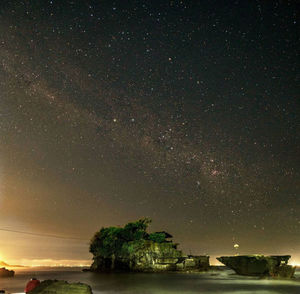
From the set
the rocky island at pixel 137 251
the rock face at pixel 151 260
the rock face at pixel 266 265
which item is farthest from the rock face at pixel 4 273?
the rock face at pixel 266 265

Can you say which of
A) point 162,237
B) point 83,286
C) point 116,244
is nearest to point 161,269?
point 162,237

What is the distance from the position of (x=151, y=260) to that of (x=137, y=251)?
216 inches

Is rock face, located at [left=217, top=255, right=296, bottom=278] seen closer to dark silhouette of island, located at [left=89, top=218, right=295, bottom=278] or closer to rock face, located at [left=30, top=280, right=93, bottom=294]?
dark silhouette of island, located at [left=89, top=218, right=295, bottom=278]

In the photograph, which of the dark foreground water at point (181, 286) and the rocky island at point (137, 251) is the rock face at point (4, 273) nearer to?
the dark foreground water at point (181, 286)

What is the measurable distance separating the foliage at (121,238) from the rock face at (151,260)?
7.42ft

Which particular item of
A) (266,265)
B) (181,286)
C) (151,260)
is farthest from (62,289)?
(151,260)

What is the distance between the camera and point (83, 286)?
20.7 m

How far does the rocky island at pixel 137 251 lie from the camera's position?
9738 cm

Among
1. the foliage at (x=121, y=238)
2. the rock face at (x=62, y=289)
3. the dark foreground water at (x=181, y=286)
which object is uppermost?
the foliage at (x=121, y=238)

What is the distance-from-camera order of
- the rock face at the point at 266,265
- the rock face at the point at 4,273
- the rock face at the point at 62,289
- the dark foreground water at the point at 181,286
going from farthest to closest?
1. the rock face at the point at 4,273
2. the rock face at the point at 266,265
3. the dark foreground water at the point at 181,286
4. the rock face at the point at 62,289

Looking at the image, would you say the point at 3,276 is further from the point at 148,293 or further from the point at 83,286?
the point at 83,286

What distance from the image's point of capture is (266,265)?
7769 centimetres

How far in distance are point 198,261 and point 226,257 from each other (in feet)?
101

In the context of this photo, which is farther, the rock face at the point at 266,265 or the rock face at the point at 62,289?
the rock face at the point at 266,265
